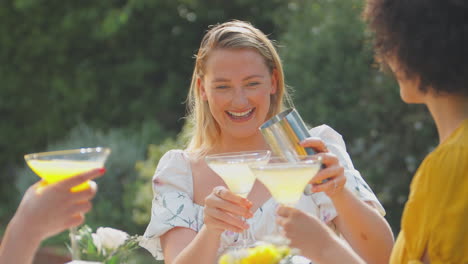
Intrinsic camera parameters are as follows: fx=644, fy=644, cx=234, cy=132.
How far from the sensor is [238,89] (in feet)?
8.91

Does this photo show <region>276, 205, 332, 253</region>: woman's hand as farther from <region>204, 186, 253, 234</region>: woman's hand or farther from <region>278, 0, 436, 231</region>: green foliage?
<region>278, 0, 436, 231</region>: green foliage

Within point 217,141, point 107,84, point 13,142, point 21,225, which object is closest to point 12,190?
point 13,142

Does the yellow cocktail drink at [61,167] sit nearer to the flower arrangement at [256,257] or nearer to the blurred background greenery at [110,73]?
the flower arrangement at [256,257]

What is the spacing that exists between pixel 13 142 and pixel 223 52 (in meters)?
7.58

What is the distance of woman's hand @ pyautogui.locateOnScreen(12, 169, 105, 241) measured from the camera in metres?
1.56

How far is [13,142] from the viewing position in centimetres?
962

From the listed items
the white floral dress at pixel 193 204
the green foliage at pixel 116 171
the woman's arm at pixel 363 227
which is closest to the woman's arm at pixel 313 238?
the woman's arm at pixel 363 227

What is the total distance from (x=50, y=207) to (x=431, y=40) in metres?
0.99

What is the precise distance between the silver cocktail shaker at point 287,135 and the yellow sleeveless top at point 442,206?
50 cm

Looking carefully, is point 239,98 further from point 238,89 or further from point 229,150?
point 229,150

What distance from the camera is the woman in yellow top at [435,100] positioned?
1.49m

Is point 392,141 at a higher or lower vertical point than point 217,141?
lower

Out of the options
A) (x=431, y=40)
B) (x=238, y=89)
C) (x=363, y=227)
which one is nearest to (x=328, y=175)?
(x=363, y=227)

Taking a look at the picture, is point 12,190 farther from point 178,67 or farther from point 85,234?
point 85,234
